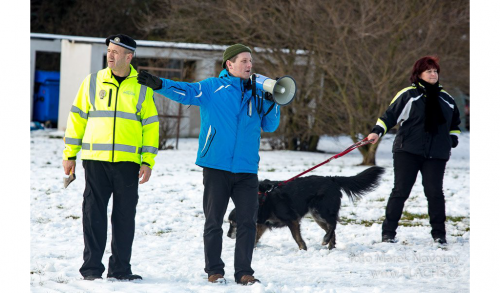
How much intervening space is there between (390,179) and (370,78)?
10.6 ft

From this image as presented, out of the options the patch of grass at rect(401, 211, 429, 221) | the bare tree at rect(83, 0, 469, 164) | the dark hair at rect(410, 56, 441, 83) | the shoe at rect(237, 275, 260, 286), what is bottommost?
the patch of grass at rect(401, 211, 429, 221)

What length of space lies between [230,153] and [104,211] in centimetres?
94

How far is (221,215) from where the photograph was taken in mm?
4363

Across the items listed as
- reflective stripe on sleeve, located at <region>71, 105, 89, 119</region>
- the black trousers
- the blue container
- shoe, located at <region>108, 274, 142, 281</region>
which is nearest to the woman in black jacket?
the black trousers

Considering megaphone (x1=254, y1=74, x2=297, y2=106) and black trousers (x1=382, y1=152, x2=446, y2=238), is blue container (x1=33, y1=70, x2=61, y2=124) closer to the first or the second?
black trousers (x1=382, y1=152, x2=446, y2=238)

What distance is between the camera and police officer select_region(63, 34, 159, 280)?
416 cm

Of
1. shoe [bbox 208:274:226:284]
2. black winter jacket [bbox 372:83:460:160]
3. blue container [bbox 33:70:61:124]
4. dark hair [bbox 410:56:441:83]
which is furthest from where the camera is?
blue container [bbox 33:70:61:124]

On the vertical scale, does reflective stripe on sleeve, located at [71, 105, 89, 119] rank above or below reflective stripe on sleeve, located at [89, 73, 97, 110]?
below

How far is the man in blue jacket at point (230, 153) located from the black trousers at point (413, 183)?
2118 mm

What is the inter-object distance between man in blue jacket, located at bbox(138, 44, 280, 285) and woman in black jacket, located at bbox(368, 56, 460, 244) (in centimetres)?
192

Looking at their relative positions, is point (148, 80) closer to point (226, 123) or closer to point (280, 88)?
point (226, 123)

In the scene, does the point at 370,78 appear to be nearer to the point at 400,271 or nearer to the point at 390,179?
the point at 390,179

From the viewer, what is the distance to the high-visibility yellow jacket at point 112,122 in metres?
4.14
